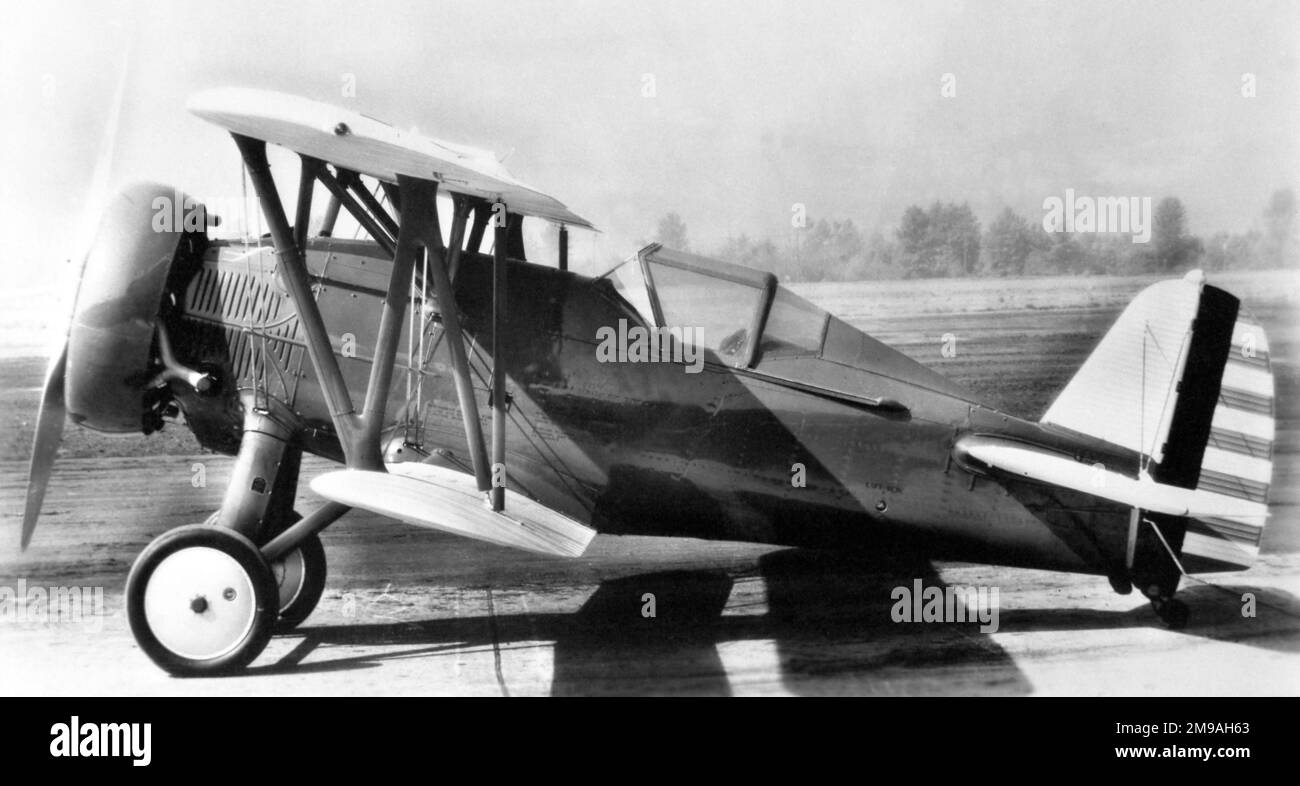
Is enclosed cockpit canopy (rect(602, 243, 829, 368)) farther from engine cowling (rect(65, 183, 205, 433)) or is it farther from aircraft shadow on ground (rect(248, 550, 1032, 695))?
engine cowling (rect(65, 183, 205, 433))

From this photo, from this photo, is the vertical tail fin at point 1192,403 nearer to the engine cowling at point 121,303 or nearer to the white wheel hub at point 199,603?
A: the white wheel hub at point 199,603

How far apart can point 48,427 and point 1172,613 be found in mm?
6194

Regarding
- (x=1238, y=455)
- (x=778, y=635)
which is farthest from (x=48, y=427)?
(x=1238, y=455)

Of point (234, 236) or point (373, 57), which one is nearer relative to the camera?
point (234, 236)

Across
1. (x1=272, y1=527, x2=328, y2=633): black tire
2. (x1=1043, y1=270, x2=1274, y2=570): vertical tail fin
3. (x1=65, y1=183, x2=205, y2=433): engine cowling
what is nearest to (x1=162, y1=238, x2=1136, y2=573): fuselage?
(x1=65, y1=183, x2=205, y2=433): engine cowling

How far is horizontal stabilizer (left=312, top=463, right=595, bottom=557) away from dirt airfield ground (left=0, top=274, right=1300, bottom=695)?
753 millimetres

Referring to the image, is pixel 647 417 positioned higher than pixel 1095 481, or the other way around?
pixel 647 417

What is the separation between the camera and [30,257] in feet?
30.7

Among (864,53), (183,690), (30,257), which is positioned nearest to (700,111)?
(864,53)

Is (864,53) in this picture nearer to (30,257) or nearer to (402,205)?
(402,205)

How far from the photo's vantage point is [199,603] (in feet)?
16.0

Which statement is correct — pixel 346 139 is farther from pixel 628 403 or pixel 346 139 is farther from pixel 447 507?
pixel 628 403

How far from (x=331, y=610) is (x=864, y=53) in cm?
679

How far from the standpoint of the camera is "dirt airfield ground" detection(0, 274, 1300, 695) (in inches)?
201
